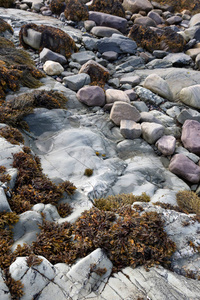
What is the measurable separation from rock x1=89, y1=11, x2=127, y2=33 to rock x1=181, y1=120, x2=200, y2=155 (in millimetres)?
13990

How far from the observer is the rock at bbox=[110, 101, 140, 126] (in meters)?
11.8

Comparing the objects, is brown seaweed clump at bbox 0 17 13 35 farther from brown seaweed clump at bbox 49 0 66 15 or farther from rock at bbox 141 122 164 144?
rock at bbox 141 122 164 144

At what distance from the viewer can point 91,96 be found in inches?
503

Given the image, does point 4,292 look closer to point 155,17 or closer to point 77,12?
point 77,12

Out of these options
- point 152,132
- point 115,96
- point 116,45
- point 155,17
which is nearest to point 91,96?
point 115,96

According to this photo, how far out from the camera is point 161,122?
12.4 metres

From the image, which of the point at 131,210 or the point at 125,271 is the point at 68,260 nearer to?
the point at 125,271

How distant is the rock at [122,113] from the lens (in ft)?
38.8

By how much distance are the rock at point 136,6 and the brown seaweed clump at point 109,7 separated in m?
1.98

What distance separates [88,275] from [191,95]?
38.5 ft

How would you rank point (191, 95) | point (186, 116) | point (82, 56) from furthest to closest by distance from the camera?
1. point (82, 56)
2. point (191, 95)
3. point (186, 116)

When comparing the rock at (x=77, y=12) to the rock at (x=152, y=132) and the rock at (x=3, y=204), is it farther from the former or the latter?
the rock at (x=3, y=204)

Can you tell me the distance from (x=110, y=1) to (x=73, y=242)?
2471cm

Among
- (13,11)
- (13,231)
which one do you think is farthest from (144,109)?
(13,11)
